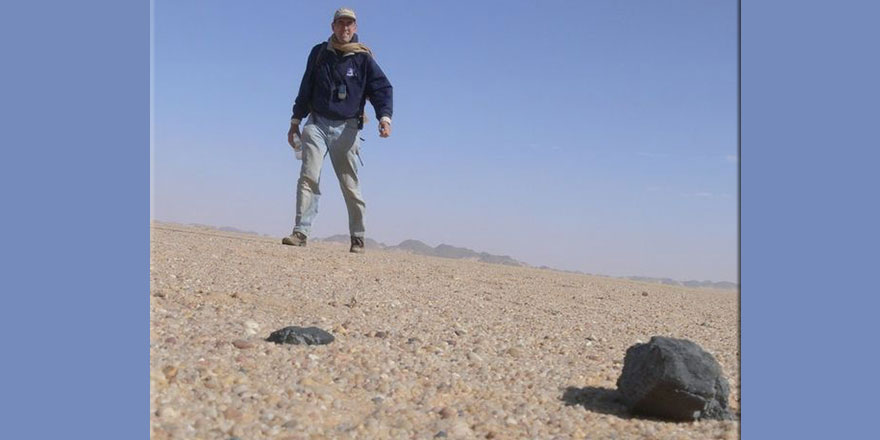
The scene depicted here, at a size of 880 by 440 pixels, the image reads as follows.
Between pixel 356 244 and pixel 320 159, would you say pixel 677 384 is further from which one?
pixel 356 244

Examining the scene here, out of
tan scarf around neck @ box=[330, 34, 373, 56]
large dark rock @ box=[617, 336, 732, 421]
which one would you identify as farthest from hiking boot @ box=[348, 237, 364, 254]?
large dark rock @ box=[617, 336, 732, 421]

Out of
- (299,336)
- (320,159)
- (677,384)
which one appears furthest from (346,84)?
(677,384)

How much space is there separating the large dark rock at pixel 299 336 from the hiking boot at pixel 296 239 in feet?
8.91

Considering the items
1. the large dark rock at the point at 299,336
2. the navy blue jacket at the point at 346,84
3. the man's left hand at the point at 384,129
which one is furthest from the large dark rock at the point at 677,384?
the navy blue jacket at the point at 346,84

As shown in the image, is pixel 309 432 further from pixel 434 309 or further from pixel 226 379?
pixel 434 309

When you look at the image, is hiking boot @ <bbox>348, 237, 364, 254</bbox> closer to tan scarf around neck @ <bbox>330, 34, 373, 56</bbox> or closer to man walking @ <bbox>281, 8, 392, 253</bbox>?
man walking @ <bbox>281, 8, 392, 253</bbox>

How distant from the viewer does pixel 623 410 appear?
2.52 meters

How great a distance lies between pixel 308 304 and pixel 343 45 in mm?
2437

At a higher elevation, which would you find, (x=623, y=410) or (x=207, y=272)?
(x=207, y=272)

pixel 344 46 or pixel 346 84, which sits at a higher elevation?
pixel 344 46

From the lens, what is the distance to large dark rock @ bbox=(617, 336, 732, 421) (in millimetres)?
2385

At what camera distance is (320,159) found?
5.46 m

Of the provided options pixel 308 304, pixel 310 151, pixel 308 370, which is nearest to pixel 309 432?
pixel 308 370

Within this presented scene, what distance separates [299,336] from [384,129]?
293cm
